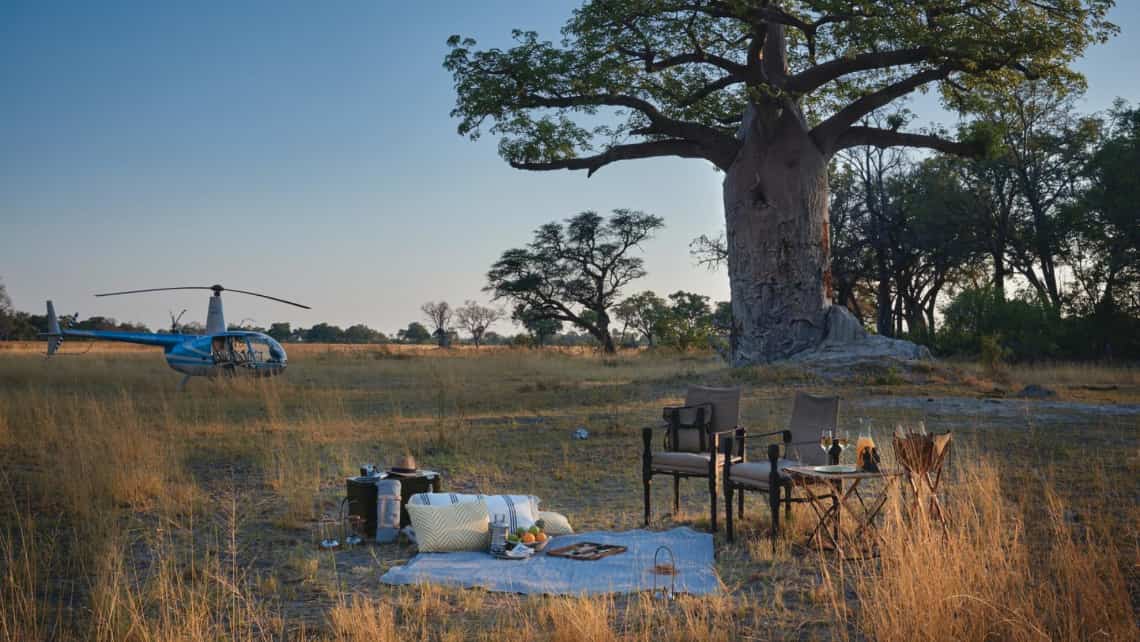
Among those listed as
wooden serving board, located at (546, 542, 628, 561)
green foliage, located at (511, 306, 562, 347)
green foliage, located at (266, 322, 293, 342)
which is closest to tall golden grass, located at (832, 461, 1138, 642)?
wooden serving board, located at (546, 542, 628, 561)

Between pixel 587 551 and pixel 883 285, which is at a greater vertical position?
pixel 883 285

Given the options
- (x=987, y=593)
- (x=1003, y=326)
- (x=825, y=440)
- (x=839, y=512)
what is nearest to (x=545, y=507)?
(x=825, y=440)

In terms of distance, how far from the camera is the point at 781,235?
14492 millimetres

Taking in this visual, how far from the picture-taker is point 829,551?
5098 millimetres

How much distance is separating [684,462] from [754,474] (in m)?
0.60

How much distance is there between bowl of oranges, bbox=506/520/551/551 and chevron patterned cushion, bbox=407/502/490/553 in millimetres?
211

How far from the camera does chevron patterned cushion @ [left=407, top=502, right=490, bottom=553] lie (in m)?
5.25

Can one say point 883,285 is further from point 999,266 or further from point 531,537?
point 531,537

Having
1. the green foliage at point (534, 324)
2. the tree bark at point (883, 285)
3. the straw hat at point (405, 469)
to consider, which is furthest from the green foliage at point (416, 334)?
the straw hat at point (405, 469)

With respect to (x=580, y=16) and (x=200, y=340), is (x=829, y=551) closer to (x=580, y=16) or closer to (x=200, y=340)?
(x=580, y=16)

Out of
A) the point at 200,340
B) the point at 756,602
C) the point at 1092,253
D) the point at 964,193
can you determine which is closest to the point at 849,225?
the point at 964,193

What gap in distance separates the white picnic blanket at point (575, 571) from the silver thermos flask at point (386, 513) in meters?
0.49

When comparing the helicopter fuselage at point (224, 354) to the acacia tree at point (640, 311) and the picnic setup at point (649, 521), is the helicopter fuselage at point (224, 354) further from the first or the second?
the acacia tree at point (640, 311)

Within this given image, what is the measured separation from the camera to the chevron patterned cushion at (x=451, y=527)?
5250 mm
